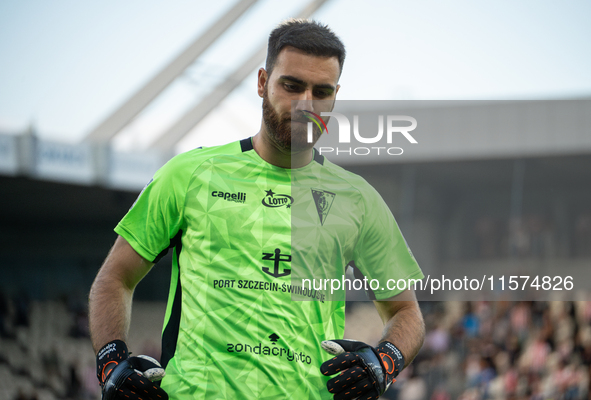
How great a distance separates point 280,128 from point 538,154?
13427 millimetres

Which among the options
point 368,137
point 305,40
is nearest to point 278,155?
point 305,40

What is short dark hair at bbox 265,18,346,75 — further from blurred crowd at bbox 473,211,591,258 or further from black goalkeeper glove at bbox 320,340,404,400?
blurred crowd at bbox 473,211,591,258

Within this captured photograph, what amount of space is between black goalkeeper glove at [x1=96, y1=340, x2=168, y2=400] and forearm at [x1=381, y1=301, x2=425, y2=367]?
88 cm

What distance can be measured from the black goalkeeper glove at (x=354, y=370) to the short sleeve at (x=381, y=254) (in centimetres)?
43

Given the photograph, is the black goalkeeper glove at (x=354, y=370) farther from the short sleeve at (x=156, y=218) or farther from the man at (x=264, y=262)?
the short sleeve at (x=156, y=218)

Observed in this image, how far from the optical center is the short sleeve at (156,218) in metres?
2.44

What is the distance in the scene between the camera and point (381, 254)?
2.64m

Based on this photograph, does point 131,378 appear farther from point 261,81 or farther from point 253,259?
point 261,81

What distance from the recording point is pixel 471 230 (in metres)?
13.7

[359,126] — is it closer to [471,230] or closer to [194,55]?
[471,230]

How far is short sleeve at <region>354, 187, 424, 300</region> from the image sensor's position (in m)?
2.64

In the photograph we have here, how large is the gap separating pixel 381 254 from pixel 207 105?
19.4 m

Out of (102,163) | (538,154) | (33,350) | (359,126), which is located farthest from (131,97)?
(359,126)

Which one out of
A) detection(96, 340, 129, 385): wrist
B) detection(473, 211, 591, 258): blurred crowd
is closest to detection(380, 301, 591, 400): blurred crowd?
detection(473, 211, 591, 258): blurred crowd
